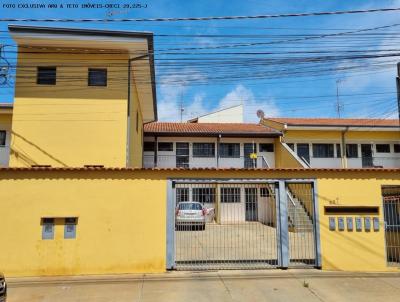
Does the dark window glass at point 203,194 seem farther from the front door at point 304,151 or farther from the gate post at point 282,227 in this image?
the front door at point 304,151

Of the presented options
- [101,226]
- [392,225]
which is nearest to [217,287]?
[101,226]

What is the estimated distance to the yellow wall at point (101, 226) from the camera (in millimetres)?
8500

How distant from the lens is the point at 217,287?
7.52 m

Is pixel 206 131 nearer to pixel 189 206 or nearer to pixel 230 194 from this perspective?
pixel 189 206

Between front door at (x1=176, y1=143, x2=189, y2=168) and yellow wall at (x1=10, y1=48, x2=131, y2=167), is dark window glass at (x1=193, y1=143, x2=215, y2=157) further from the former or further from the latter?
yellow wall at (x1=10, y1=48, x2=131, y2=167)

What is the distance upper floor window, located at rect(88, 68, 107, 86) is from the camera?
14.0 meters

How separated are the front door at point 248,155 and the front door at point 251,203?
13.0 metres

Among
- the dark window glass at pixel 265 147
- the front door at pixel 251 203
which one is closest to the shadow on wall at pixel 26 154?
the front door at pixel 251 203

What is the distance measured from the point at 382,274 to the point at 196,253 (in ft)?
15.6

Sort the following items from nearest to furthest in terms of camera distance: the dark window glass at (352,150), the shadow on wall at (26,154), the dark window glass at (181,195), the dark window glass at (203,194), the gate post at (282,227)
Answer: the gate post at (282,227), the dark window glass at (181,195), the dark window glass at (203,194), the shadow on wall at (26,154), the dark window glass at (352,150)

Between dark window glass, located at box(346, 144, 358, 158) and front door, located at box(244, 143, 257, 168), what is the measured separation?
19.8ft

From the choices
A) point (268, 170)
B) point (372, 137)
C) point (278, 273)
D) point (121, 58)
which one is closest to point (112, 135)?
point (121, 58)

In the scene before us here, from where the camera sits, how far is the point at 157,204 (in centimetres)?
898

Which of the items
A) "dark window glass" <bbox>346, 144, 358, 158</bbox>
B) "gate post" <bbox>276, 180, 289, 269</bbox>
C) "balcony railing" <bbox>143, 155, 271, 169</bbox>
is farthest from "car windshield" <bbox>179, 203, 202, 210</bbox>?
"dark window glass" <bbox>346, 144, 358, 158</bbox>
